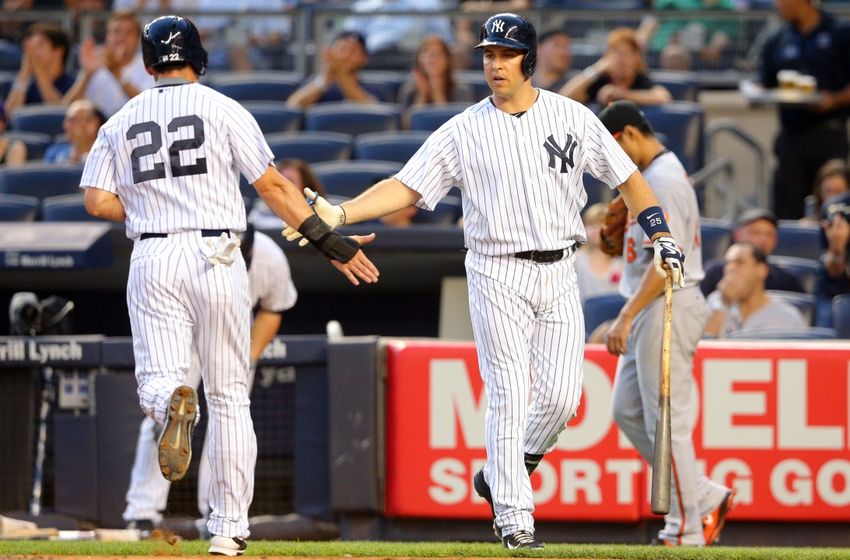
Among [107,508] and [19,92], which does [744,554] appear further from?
[19,92]

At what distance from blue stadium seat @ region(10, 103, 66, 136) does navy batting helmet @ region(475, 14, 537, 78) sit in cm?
651

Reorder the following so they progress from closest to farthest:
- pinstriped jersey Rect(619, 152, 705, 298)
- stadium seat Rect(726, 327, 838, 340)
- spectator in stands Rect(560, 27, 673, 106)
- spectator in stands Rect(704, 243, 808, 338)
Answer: pinstriped jersey Rect(619, 152, 705, 298)
stadium seat Rect(726, 327, 838, 340)
spectator in stands Rect(704, 243, 808, 338)
spectator in stands Rect(560, 27, 673, 106)

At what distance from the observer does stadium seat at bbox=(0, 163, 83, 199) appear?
9.51 meters

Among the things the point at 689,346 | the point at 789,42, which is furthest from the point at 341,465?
the point at 789,42

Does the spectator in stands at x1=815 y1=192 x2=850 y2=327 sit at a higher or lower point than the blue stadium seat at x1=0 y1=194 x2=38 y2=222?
lower

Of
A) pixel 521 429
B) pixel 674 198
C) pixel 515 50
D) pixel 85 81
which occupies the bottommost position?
pixel 521 429

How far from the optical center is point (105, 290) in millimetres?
9078

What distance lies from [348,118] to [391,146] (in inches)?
36.3

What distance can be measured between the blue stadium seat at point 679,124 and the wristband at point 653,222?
474cm

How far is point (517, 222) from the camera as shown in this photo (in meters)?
4.84

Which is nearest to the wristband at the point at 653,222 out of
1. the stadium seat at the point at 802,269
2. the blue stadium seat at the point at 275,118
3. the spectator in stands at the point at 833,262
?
the spectator in stands at the point at 833,262

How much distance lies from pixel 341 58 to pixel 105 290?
2.62 meters

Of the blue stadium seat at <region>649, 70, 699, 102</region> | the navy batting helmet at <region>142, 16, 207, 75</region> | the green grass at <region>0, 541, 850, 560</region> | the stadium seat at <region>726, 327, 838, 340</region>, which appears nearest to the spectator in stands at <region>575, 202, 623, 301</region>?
the stadium seat at <region>726, 327, 838, 340</region>

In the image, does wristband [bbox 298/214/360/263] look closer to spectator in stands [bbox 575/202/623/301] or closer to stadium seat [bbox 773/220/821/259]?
spectator in stands [bbox 575/202/623/301]
